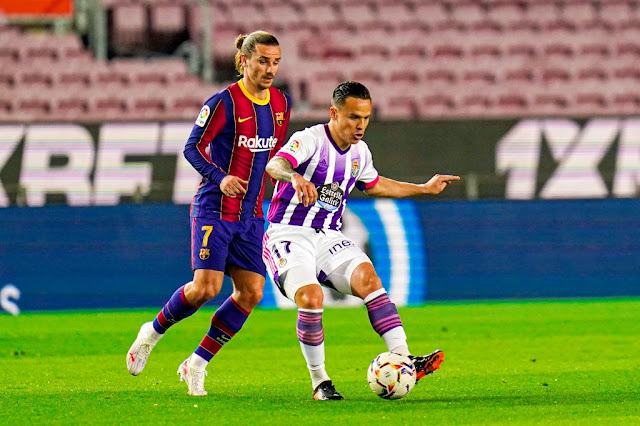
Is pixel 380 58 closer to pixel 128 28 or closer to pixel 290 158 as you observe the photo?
pixel 128 28

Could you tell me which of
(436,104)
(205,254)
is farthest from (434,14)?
(205,254)

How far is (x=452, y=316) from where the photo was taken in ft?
36.5

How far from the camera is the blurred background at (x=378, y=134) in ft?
40.9

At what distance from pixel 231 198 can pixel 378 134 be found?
25.4 feet

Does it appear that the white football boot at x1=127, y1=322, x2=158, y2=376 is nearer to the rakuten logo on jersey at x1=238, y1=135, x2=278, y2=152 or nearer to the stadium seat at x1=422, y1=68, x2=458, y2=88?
the rakuten logo on jersey at x1=238, y1=135, x2=278, y2=152

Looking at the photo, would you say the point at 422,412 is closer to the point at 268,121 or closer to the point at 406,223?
the point at 268,121

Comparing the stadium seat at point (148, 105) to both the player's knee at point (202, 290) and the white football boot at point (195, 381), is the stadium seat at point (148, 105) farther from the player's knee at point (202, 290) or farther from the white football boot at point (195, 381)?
the white football boot at point (195, 381)

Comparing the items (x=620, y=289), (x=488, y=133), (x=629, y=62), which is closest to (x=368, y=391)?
(x=620, y=289)

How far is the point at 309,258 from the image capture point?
6090 millimetres

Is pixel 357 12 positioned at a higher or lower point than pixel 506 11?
lower

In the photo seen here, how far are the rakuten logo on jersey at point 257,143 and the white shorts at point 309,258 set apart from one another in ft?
1.49

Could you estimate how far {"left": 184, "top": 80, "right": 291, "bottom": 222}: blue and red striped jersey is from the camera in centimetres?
626

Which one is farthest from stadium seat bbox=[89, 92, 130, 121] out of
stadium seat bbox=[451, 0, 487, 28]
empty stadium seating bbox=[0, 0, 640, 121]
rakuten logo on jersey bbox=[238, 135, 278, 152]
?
rakuten logo on jersey bbox=[238, 135, 278, 152]

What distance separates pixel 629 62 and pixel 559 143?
170 inches
